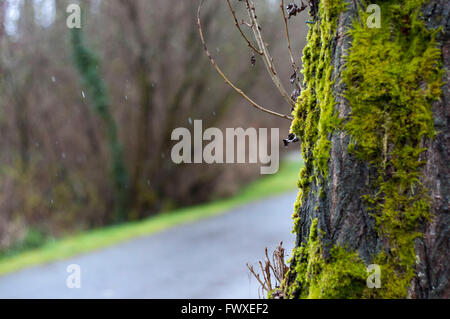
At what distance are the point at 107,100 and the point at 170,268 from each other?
24.6ft

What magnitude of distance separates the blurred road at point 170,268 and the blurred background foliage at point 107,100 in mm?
3607

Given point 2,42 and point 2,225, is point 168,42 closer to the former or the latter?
point 2,42

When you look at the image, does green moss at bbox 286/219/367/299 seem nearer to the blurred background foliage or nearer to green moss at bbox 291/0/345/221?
green moss at bbox 291/0/345/221

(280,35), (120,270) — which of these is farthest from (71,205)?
(280,35)

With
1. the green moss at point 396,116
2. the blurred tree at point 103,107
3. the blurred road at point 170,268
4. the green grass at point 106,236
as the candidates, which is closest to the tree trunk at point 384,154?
the green moss at point 396,116

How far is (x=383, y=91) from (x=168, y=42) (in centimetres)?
1512

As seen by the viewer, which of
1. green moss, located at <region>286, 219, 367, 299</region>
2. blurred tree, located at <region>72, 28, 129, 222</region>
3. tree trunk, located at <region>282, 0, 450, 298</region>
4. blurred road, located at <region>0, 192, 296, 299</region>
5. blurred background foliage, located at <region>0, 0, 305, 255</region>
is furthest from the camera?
blurred background foliage, located at <region>0, 0, 305, 255</region>

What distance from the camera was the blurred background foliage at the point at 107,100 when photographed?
47.1 ft

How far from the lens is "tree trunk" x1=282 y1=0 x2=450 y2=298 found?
71.8 inches

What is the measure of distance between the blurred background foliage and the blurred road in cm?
361

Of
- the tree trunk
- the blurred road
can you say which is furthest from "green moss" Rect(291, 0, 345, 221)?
the blurred road

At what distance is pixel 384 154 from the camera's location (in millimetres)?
1890

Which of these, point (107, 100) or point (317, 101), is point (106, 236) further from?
point (317, 101)

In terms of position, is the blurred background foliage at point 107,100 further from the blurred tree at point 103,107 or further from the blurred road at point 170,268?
the blurred road at point 170,268
